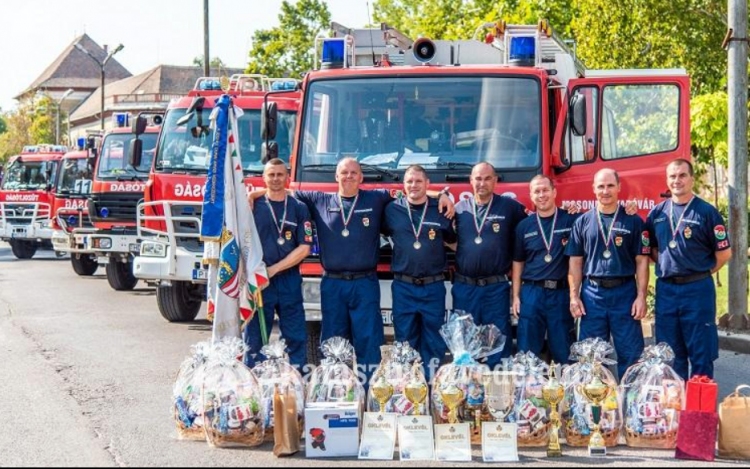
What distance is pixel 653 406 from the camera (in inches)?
287

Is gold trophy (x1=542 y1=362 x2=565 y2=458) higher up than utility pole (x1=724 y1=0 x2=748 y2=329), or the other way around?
utility pole (x1=724 y1=0 x2=748 y2=329)

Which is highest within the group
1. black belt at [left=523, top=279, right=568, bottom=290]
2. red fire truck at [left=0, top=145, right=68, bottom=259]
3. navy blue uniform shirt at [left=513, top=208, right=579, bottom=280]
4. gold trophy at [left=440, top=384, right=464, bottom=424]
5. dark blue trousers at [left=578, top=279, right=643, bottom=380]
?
red fire truck at [left=0, top=145, right=68, bottom=259]

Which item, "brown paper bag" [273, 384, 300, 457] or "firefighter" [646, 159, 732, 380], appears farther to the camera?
"firefighter" [646, 159, 732, 380]

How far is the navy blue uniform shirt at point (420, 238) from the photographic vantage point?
27.5 feet

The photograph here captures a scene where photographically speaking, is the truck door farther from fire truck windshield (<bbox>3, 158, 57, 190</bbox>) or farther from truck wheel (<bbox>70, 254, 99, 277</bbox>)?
fire truck windshield (<bbox>3, 158, 57, 190</bbox>)

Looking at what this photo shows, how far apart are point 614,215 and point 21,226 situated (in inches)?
887

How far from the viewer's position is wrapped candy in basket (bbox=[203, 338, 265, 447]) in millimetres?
7246

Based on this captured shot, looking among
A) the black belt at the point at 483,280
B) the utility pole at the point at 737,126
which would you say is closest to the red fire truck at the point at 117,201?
the utility pole at the point at 737,126

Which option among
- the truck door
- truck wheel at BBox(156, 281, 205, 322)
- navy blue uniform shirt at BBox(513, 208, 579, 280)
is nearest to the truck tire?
truck wheel at BBox(156, 281, 205, 322)

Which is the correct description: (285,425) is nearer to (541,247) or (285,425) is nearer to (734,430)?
(541,247)

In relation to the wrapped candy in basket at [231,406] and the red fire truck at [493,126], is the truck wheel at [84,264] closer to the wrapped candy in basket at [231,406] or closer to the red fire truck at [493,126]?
the red fire truck at [493,126]

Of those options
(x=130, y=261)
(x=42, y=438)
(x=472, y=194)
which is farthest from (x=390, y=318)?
(x=130, y=261)

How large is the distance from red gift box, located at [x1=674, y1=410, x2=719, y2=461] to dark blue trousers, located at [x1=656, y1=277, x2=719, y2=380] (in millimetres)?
1172

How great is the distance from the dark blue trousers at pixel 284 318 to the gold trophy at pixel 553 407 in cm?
213
